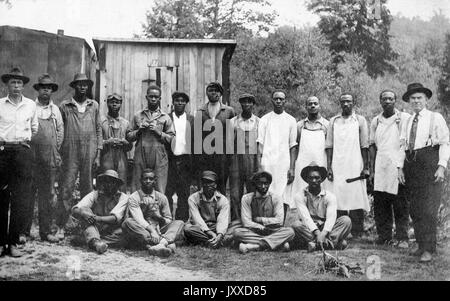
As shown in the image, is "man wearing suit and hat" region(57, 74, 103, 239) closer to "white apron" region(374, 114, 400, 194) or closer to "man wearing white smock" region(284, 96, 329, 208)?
"man wearing white smock" region(284, 96, 329, 208)

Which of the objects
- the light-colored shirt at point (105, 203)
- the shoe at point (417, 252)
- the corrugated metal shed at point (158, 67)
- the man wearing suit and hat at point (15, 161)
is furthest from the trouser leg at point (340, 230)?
the man wearing suit and hat at point (15, 161)

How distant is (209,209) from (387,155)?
2335 mm

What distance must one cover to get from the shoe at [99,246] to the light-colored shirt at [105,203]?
0.40 metres

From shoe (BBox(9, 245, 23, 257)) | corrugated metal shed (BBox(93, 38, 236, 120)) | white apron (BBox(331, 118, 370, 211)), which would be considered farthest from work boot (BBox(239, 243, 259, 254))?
corrugated metal shed (BBox(93, 38, 236, 120))

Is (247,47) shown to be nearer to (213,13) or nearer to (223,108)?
(213,13)

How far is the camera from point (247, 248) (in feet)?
17.8

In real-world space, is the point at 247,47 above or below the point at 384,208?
above

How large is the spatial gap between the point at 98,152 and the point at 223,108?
1.73m

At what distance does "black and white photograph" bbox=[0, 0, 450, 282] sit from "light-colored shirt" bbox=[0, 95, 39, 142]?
0.02 metres

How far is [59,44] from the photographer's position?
8102 millimetres

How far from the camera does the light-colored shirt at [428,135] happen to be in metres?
5.08

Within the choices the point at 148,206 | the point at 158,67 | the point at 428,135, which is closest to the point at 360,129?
the point at 428,135

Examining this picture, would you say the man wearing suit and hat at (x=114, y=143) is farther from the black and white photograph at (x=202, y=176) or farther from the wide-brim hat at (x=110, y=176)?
the wide-brim hat at (x=110, y=176)
